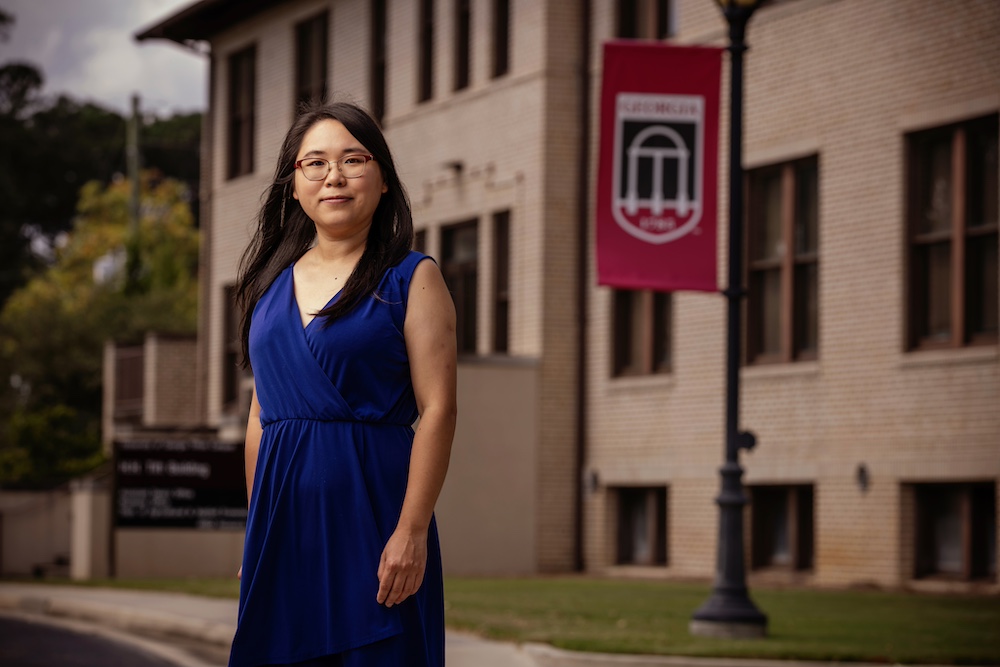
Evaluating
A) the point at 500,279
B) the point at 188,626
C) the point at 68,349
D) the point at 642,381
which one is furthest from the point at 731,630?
the point at 68,349

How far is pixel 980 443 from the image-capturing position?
17484mm

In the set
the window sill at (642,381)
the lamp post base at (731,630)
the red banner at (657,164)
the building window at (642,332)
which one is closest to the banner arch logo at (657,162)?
the red banner at (657,164)

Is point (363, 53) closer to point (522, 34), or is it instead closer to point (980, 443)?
point (522, 34)

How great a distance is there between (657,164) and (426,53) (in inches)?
496

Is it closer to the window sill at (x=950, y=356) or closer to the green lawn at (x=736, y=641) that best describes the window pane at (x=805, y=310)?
the window sill at (x=950, y=356)

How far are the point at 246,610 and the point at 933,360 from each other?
1437 centimetres

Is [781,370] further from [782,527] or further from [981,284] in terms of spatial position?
[981,284]

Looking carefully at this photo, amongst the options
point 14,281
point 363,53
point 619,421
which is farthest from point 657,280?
point 14,281

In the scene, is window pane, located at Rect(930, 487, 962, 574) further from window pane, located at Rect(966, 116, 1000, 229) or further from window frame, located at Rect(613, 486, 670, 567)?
window frame, located at Rect(613, 486, 670, 567)

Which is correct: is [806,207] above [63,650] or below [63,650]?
above

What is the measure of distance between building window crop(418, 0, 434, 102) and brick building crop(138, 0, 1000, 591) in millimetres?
34

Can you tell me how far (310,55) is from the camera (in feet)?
98.6

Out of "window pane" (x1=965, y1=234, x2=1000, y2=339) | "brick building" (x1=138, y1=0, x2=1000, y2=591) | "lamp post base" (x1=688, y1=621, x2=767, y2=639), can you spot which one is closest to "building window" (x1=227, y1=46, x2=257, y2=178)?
"brick building" (x1=138, y1=0, x2=1000, y2=591)

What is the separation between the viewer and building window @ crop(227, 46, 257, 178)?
1262 inches
